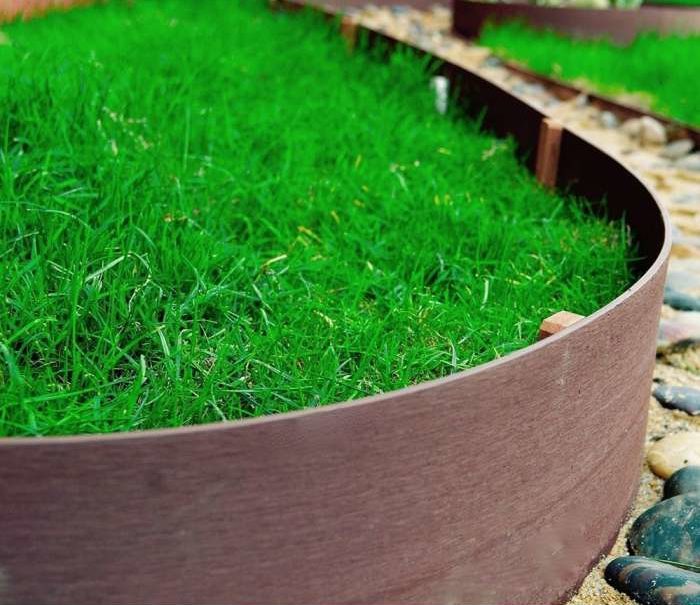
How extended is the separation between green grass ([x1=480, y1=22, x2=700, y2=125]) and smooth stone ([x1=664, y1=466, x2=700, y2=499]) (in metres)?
3.14

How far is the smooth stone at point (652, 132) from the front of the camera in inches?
185

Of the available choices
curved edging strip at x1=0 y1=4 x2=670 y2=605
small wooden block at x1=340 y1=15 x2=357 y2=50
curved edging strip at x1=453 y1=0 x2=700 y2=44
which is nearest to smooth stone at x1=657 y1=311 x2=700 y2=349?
curved edging strip at x1=0 y1=4 x2=670 y2=605

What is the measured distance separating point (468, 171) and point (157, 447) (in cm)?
212

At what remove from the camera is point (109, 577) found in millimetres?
1194

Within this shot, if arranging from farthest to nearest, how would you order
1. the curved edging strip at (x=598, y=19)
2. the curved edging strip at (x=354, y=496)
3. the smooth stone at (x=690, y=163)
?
the curved edging strip at (x=598, y=19), the smooth stone at (x=690, y=163), the curved edging strip at (x=354, y=496)

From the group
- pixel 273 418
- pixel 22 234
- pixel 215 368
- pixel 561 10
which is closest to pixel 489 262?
pixel 215 368

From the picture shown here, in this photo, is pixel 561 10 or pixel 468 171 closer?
pixel 468 171

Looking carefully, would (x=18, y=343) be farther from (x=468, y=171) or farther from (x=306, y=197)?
(x=468, y=171)

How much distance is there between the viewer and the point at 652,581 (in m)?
1.63

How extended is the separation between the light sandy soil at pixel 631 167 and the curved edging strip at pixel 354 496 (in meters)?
0.27

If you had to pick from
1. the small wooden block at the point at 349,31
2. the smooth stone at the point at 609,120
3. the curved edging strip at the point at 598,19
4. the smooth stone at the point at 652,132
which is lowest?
the curved edging strip at the point at 598,19

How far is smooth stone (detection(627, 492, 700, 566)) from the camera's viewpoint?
173 centimetres

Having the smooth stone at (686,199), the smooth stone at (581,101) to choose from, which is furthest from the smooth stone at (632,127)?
Result: the smooth stone at (686,199)

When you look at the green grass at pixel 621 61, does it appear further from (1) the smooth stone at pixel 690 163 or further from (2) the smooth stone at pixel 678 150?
(1) the smooth stone at pixel 690 163
